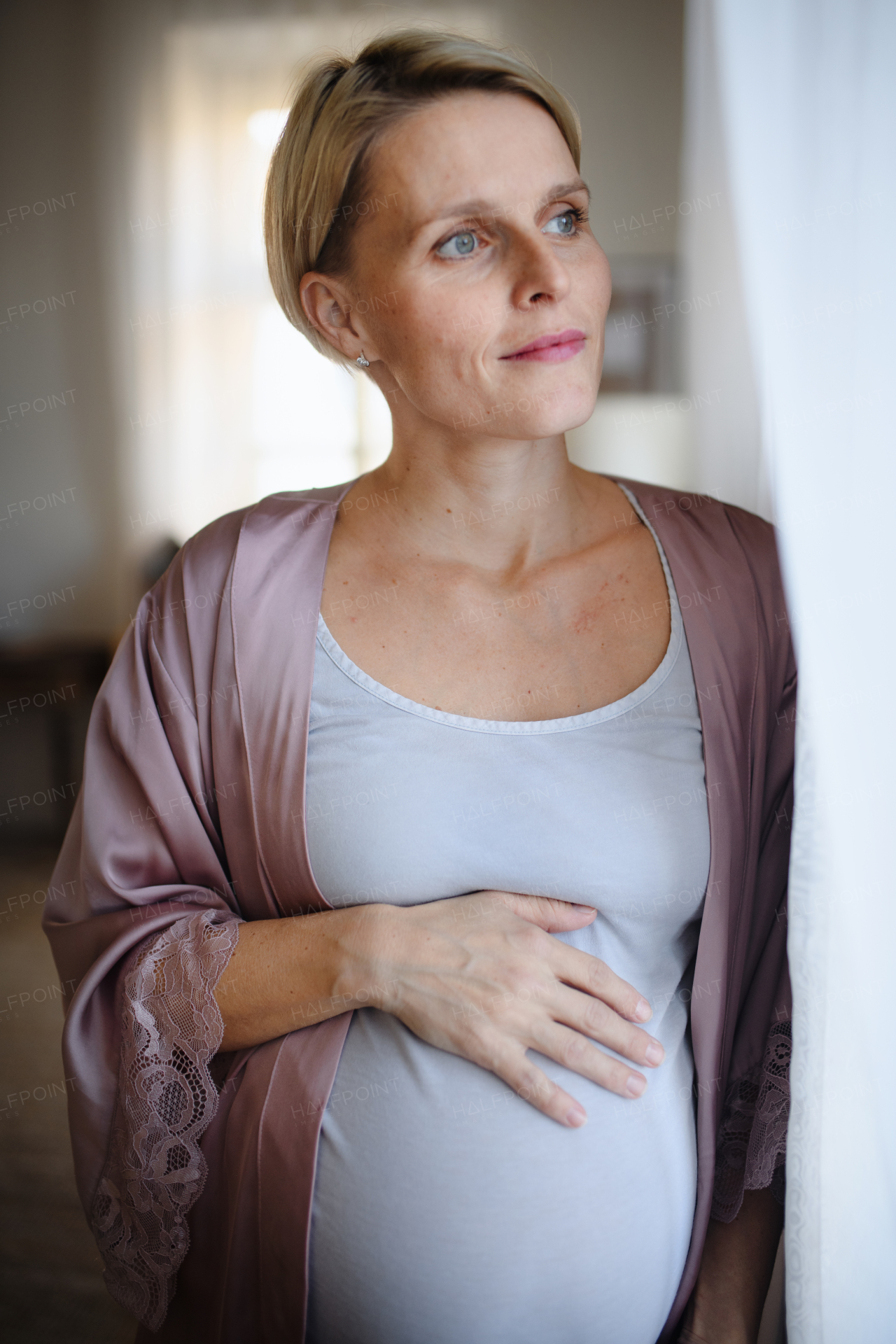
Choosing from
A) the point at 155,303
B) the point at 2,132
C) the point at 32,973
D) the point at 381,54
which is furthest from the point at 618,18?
the point at 32,973

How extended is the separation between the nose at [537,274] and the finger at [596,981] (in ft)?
1.69

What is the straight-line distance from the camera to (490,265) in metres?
0.78

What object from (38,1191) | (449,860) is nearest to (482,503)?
(449,860)

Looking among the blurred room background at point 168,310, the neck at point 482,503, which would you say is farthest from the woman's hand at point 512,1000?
the blurred room background at point 168,310

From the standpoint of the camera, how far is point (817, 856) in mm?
593

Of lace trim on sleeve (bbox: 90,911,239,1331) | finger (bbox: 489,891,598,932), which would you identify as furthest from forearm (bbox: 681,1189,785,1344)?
lace trim on sleeve (bbox: 90,911,239,1331)

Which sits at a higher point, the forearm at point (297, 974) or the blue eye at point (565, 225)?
the blue eye at point (565, 225)

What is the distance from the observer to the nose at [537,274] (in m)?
0.75

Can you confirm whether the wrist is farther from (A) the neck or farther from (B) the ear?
(B) the ear

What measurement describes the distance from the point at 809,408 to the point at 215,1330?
0.87m

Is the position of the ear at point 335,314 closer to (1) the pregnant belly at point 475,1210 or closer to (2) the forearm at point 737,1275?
(1) the pregnant belly at point 475,1210

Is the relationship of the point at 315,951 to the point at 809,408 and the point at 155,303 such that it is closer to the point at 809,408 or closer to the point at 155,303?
the point at 809,408

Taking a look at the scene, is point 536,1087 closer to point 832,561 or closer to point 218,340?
point 832,561

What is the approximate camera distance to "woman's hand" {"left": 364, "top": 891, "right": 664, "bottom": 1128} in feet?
2.41
